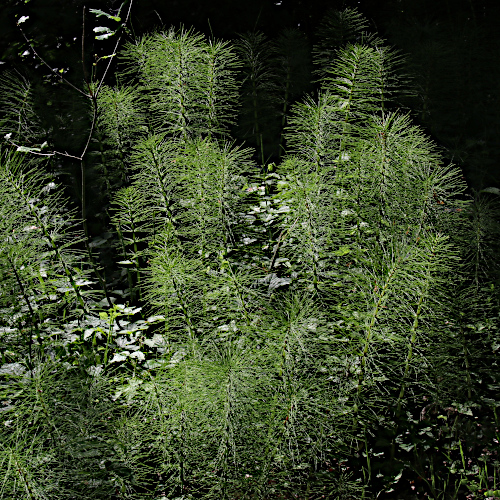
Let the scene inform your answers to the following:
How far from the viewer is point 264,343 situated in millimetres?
1555

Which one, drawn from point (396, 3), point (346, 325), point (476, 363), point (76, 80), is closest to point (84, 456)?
point (346, 325)

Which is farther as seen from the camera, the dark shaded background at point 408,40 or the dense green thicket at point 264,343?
the dark shaded background at point 408,40

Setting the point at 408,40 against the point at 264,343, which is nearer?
the point at 264,343

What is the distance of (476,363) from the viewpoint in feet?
6.14

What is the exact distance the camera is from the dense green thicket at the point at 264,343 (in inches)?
56.1

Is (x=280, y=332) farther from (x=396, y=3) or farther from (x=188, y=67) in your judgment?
→ (x=396, y=3)

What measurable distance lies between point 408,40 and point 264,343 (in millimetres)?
3239

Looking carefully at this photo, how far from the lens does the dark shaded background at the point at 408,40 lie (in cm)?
349

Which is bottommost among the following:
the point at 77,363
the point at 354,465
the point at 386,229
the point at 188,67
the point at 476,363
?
the point at 354,465

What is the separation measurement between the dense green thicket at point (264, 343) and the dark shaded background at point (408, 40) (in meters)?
1.26

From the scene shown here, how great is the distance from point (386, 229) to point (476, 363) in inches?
23.3

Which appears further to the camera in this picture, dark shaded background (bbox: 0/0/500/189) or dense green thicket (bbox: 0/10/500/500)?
dark shaded background (bbox: 0/0/500/189)

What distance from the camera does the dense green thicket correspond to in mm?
1424

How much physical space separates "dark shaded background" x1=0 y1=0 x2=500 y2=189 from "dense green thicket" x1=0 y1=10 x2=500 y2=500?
1.26 meters
